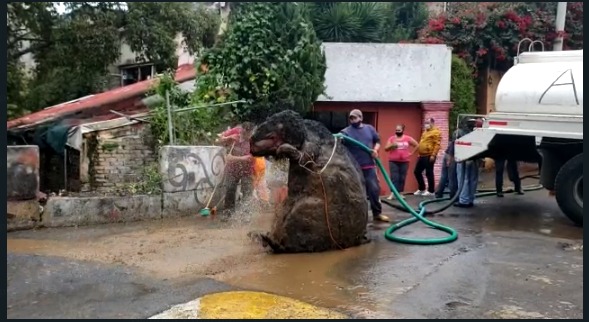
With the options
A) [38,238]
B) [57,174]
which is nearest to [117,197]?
[38,238]

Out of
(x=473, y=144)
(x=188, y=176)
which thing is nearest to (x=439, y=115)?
(x=473, y=144)

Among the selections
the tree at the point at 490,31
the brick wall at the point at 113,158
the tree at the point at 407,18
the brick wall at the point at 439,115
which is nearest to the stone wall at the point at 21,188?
the brick wall at the point at 113,158

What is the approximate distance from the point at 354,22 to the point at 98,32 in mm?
6378

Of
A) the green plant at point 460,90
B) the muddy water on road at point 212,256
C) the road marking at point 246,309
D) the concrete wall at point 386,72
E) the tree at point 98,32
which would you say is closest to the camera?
the road marking at point 246,309

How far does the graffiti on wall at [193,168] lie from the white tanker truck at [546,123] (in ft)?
12.8

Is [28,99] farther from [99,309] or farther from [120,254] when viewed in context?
[99,309]

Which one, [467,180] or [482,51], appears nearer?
[467,180]

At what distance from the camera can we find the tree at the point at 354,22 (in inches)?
598

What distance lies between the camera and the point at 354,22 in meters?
15.4

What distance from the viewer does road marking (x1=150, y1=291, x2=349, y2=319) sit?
461cm

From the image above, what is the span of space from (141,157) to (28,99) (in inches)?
407

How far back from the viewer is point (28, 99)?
1892cm

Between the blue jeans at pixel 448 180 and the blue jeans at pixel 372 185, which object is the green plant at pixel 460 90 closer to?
the blue jeans at pixel 448 180

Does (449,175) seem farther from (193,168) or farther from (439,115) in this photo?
(193,168)
